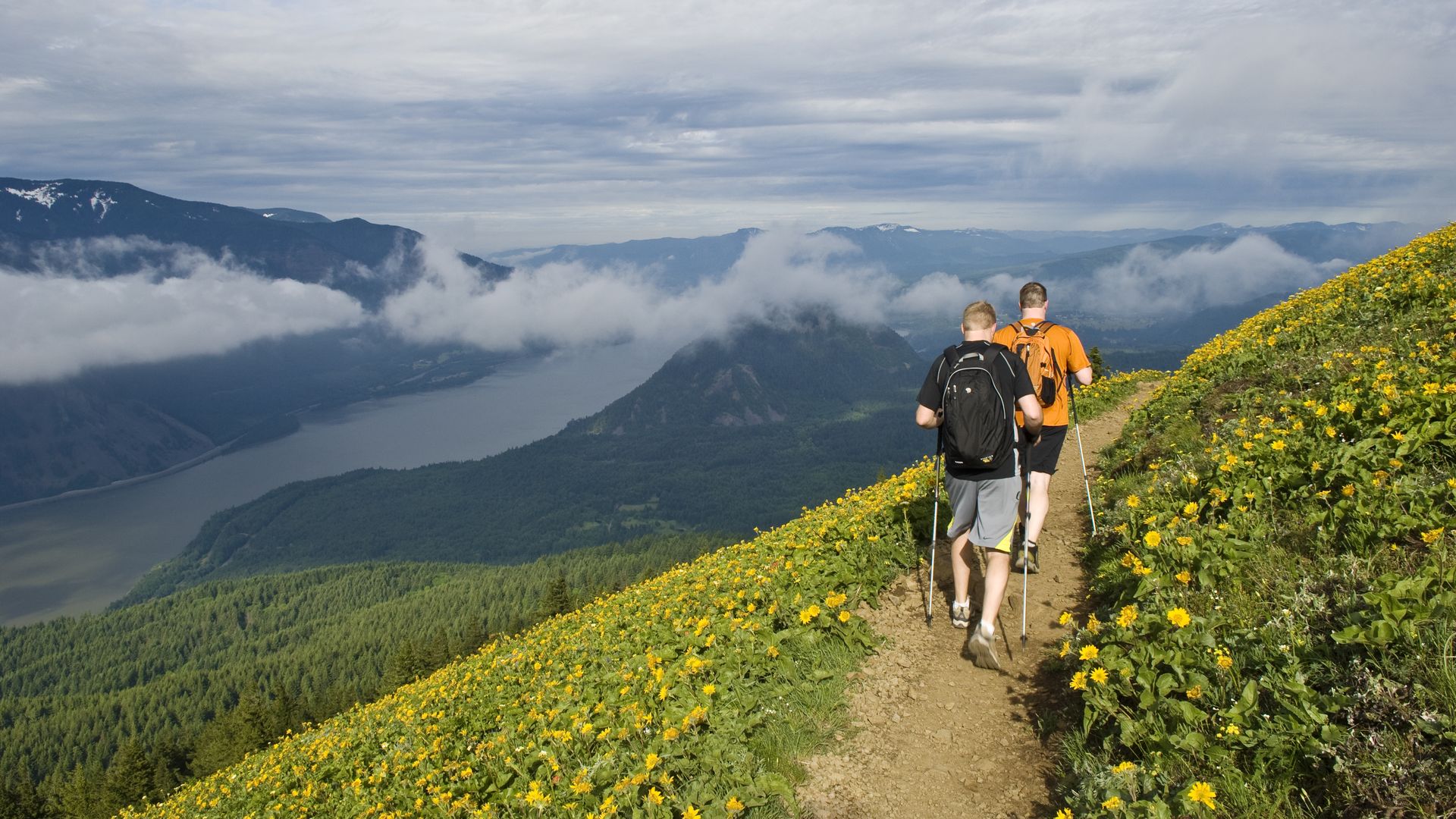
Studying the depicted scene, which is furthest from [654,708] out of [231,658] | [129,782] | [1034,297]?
[231,658]

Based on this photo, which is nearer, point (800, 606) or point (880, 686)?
point (880, 686)

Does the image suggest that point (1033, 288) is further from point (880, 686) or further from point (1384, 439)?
point (880, 686)

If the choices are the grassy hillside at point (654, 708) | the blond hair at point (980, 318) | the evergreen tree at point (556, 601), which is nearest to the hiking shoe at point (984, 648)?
the grassy hillside at point (654, 708)

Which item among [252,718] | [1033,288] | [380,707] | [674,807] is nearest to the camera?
[674,807]

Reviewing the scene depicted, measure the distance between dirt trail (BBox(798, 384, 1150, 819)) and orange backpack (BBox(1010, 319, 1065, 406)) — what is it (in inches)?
88.9

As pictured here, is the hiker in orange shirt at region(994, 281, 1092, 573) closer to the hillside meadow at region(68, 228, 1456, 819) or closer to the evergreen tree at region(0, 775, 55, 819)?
the hillside meadow at region(68, 228, 1456, 819)

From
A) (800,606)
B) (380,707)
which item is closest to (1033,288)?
(800,606)

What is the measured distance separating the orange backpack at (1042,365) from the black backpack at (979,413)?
1667 mm

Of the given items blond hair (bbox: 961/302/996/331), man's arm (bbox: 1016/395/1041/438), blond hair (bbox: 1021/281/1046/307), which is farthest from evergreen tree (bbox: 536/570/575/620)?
blond hair (bbox: 961/302/996/331)

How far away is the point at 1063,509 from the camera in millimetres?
11242

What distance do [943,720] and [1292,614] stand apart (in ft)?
9.12

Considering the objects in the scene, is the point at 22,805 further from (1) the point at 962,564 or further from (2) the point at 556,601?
(1) the point at 962,564

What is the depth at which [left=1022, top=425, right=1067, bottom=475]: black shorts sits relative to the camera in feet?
28.3

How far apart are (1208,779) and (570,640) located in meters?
8.40
